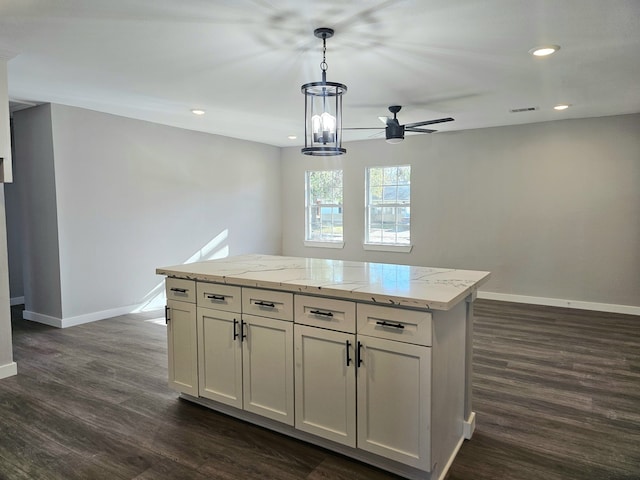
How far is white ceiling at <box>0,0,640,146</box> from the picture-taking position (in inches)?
93.8

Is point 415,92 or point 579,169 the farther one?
point 579,169

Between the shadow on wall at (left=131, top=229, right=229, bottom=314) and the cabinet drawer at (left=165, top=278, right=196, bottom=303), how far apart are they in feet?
9.55

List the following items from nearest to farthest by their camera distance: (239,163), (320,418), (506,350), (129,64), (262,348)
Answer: (320,418) < (262,348) < (129,64) < (506,350) < (239,163)

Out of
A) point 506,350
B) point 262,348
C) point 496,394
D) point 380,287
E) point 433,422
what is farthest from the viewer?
point 506,350

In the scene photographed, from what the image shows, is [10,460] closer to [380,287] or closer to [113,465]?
[113,465]

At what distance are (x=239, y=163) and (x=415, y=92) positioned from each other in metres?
3.58

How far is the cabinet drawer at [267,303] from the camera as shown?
2318 mm

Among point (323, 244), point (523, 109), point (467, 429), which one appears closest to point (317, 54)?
point (467, 429)

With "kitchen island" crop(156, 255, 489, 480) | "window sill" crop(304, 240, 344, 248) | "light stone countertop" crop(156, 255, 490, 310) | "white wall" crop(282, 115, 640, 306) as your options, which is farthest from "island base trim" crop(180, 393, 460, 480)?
"window sill" crop(304, 240, 344, 248)

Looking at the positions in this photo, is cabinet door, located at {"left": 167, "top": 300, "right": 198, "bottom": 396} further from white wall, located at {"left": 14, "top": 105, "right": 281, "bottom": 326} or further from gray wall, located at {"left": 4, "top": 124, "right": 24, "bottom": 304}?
gray wall, located at {"left": 4, "top": 124, "right": 24, "bottom": 304}

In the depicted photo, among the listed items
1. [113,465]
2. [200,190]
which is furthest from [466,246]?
[113,465]

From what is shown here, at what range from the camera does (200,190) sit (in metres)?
6.17

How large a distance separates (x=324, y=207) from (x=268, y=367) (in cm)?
529

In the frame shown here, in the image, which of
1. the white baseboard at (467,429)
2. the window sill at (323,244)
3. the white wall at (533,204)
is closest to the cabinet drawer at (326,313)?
the white baseboard at (467,429)
